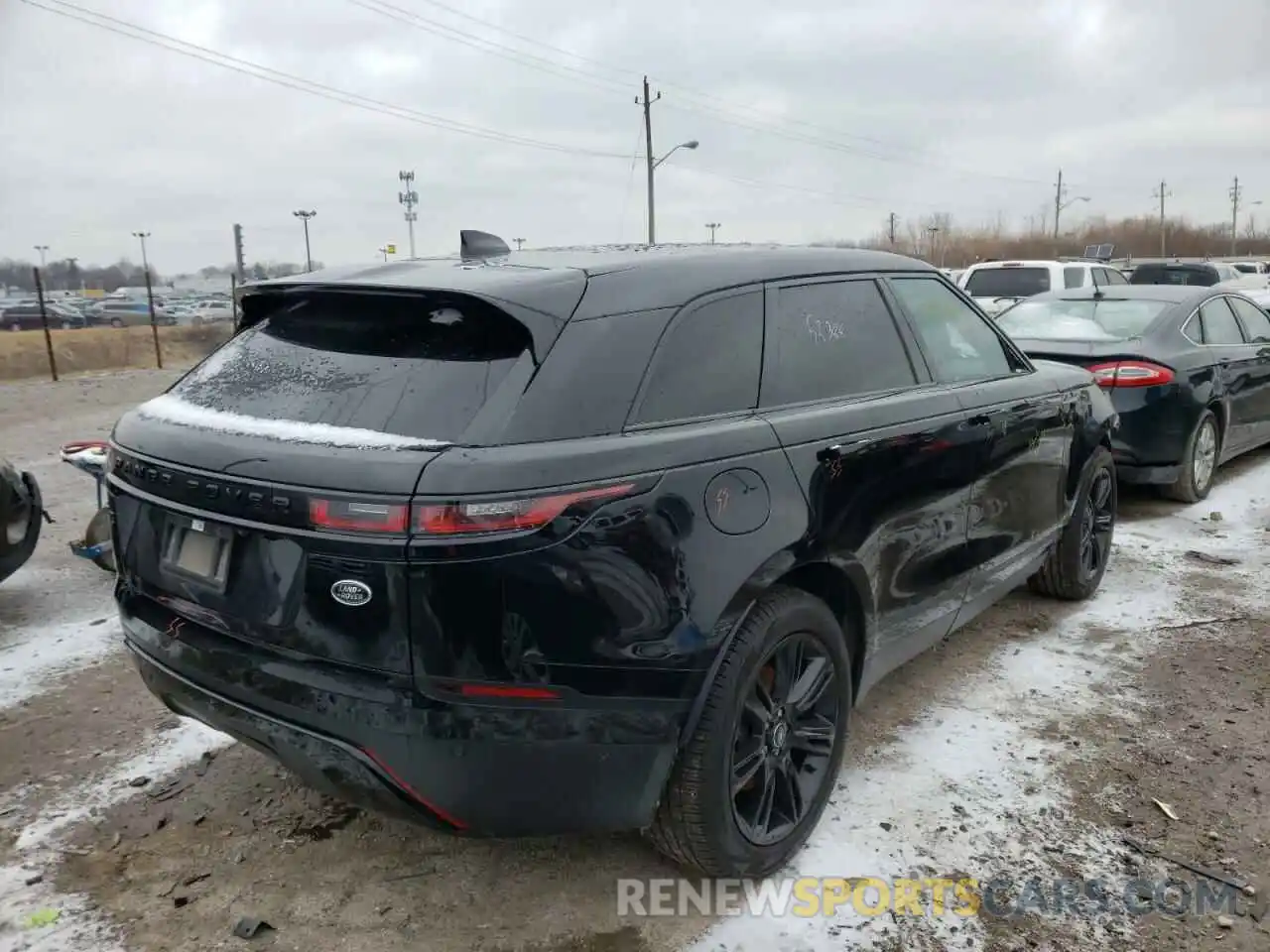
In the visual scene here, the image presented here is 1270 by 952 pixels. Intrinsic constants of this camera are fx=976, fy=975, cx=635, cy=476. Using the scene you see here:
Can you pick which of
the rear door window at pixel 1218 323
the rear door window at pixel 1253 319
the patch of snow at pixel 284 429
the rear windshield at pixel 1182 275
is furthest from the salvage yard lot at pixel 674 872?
the rear windshield at pixel 1182 275

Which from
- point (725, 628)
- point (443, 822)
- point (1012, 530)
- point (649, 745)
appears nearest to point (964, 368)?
point (1012, 530)

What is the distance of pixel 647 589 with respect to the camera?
2.28 m

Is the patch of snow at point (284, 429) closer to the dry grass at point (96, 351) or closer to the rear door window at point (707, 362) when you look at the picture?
the rear door window at point (707, 362)

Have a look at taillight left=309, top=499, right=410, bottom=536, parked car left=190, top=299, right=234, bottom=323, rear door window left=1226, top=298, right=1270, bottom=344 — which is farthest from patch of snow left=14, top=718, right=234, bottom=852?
parked car left=190, top=299, right=234, bottom=323

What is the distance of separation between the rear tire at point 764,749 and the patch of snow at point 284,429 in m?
0.99

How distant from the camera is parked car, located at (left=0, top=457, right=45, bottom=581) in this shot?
480cm

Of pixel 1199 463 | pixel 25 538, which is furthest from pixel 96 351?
pixel 1199 463

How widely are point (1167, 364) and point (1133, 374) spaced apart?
24cm

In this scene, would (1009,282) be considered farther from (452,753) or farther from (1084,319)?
(452,753)

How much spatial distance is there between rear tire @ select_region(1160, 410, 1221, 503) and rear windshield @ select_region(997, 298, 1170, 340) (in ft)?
2.66

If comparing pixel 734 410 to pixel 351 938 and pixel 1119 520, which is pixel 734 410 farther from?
pixel 1119 520

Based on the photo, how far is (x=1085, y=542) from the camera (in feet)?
16.0

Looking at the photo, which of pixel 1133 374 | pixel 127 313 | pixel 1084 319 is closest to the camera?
pixel 1133 374

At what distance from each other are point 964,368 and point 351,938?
9.47 ft
